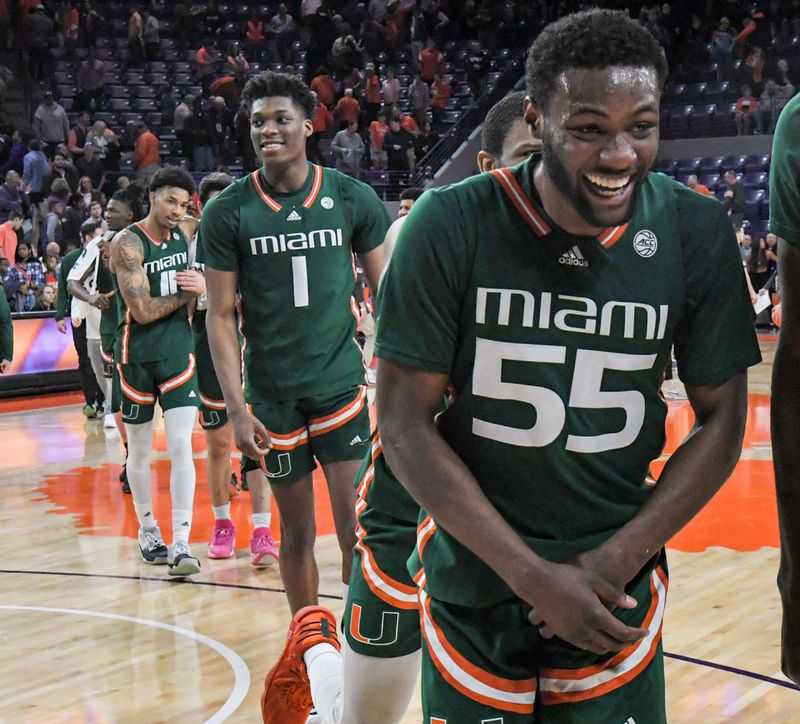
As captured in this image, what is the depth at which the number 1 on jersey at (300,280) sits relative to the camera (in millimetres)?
4215

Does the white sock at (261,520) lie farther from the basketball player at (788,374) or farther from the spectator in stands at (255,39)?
the spectator in stands at (255,39)

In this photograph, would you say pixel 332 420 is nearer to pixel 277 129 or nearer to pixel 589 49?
pixel 277 129

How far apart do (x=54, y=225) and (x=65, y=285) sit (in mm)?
4193

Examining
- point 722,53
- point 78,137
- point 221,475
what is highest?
point 722,53

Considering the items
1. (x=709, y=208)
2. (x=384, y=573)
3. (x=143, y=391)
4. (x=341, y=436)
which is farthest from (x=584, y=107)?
(x=143, y=391)

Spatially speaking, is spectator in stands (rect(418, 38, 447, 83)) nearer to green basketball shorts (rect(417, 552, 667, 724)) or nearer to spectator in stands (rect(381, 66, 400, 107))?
spectator in stands (rect(381, 66, 400, 107))

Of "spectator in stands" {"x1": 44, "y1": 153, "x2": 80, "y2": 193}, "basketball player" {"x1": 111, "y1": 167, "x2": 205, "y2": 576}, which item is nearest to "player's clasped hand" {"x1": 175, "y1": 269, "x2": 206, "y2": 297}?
"basketball player" {"x1": 111, "y1": 167, "x2": 205, "y2": 576}

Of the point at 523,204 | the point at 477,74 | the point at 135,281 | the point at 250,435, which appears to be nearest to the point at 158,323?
the point at 135,281

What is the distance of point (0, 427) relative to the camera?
1131 cm

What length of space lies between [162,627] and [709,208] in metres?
3.55

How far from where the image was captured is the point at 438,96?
21.0m

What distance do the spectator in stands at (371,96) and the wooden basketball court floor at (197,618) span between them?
13363mm

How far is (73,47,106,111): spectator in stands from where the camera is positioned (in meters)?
18.1

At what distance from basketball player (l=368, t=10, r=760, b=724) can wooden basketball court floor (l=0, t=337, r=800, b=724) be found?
1949mm
